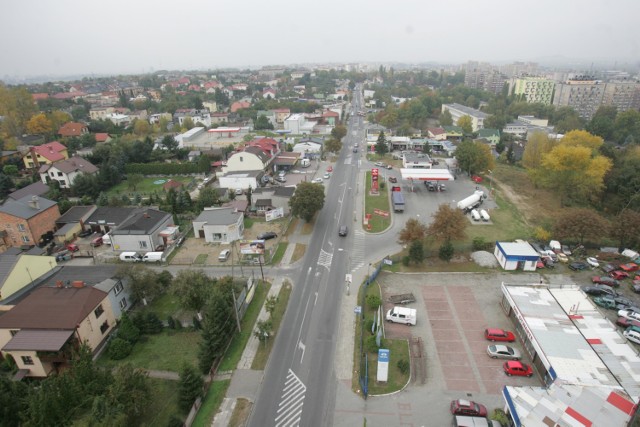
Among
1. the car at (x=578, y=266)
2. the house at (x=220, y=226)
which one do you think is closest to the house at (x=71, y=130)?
the house at (x=220, y=226)

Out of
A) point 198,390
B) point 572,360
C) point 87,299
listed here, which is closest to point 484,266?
point 572,360

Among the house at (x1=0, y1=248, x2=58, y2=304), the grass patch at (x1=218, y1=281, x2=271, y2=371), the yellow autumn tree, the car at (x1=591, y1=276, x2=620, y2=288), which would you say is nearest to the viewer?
the grass patch at (x1=218, y1=281, x2=271, y2=371)

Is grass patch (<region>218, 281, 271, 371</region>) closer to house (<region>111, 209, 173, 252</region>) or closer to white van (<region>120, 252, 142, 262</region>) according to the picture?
white van (<region>120, 252, 142, 262</region>)

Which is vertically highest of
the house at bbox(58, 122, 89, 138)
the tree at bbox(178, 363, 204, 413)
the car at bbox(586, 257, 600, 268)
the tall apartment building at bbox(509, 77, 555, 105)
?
the tall apartment building at bbox(509, 77, 555, 105)

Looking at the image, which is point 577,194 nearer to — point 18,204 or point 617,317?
point 617,317

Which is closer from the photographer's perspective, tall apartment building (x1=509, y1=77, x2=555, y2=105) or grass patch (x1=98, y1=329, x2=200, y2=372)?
grass patch (x1=98, y1=329, x2=200, y2=372)

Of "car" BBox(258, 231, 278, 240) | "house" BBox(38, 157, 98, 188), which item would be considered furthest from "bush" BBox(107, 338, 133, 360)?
"house" BBox(38, 157, 98, 188)
